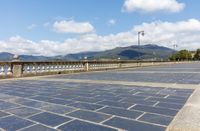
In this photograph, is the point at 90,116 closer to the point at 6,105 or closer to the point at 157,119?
the point at 157,119

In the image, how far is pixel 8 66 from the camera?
13758mm

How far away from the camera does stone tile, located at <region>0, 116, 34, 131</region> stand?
3.67 meters

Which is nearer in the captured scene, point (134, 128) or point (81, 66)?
point (134, 128)

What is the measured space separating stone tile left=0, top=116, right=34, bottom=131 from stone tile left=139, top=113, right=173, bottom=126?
211 centimetres

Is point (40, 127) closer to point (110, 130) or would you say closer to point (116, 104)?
point (110, 130)

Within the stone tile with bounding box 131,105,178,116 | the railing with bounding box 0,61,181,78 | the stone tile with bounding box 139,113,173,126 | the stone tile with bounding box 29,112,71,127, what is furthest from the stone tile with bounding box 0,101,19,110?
the railing with bounding box 0,61,181,78

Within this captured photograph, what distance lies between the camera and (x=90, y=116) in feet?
14.0

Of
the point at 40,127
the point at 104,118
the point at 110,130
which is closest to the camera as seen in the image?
the point at 110,130

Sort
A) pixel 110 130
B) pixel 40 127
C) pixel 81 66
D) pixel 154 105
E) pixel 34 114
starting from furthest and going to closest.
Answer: pixel 81 66, pixel 154 105, pixel 34 114, pixel 40 127, pixel 110 130

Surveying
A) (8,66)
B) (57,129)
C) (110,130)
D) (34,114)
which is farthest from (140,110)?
(8,66)

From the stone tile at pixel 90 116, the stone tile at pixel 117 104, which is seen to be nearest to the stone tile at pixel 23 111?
the stone tile at pixel 90 116

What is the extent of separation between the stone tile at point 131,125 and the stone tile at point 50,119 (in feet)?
2.79

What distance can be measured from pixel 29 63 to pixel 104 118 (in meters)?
12.0

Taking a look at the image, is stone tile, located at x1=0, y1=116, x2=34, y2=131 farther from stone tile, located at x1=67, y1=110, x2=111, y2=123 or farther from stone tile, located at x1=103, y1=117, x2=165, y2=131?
stone tile, located at x1=103, y1=117, x2=165, y2=131
